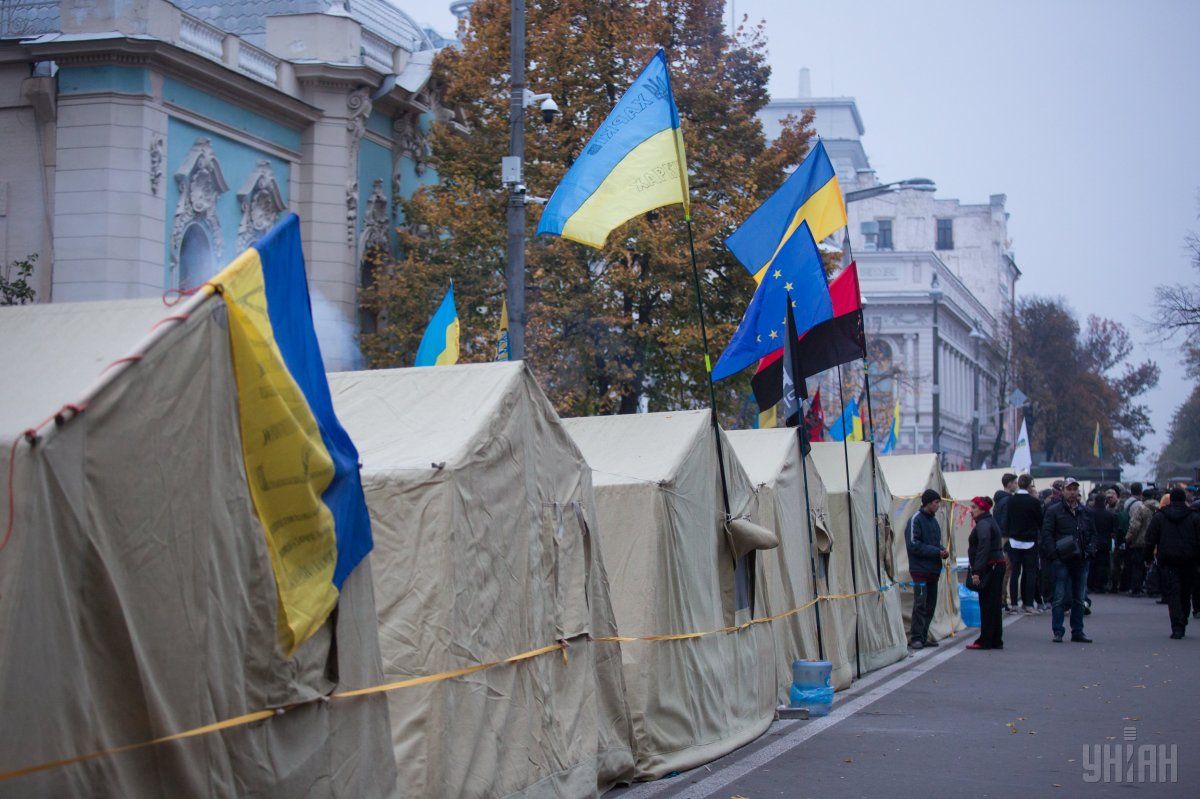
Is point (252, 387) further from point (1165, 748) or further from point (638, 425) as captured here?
point (1165, 748)

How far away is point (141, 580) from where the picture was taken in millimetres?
4895

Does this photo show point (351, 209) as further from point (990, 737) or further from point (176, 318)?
point (176, 318)

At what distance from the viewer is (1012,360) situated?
7900 cm

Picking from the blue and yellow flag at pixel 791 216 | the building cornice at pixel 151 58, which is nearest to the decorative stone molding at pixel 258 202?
the building cornice at pixel 151 58

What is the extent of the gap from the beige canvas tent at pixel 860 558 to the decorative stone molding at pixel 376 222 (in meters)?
14.4

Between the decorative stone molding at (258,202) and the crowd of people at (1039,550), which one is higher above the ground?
the decorative stone molding at (258,202)

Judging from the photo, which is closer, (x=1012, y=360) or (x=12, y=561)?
(x=12, y=561)

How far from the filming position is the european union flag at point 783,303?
13.2 metres

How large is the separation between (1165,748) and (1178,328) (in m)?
34.6

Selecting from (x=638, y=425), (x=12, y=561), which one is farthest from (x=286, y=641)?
(x=638, y=425)

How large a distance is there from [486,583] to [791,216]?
7.50 metres

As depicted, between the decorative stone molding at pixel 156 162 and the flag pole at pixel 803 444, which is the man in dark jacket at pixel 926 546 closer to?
the flag pole at pixel 803 444
